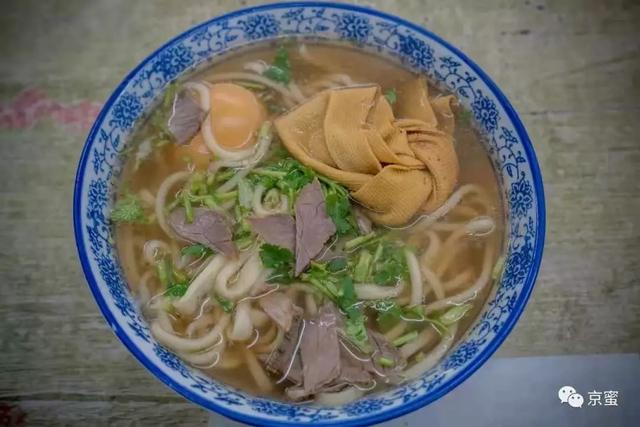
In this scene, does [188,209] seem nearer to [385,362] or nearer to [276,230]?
[276,230]

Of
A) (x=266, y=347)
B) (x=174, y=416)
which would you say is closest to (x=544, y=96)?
(x=266, y=347)

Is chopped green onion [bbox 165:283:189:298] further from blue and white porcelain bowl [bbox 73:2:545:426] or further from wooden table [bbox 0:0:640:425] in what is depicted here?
wooden table [bbox 0:0:640:425]

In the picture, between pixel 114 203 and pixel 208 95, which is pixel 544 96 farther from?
pixel 114 203

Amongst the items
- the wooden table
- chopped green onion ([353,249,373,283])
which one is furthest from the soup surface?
the wooden table

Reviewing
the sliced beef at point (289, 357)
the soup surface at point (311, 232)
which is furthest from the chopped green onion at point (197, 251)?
the sliced beef at point (289, 357)

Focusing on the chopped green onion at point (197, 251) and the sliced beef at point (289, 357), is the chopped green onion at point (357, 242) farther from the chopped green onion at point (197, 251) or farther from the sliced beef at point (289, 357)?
the chopped green onion at point (197, 251)

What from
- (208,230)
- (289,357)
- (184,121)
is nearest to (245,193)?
(208,230)

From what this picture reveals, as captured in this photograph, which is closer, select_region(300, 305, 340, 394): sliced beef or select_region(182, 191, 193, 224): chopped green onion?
select_region(300, 305, 340, 394): sliced beef
